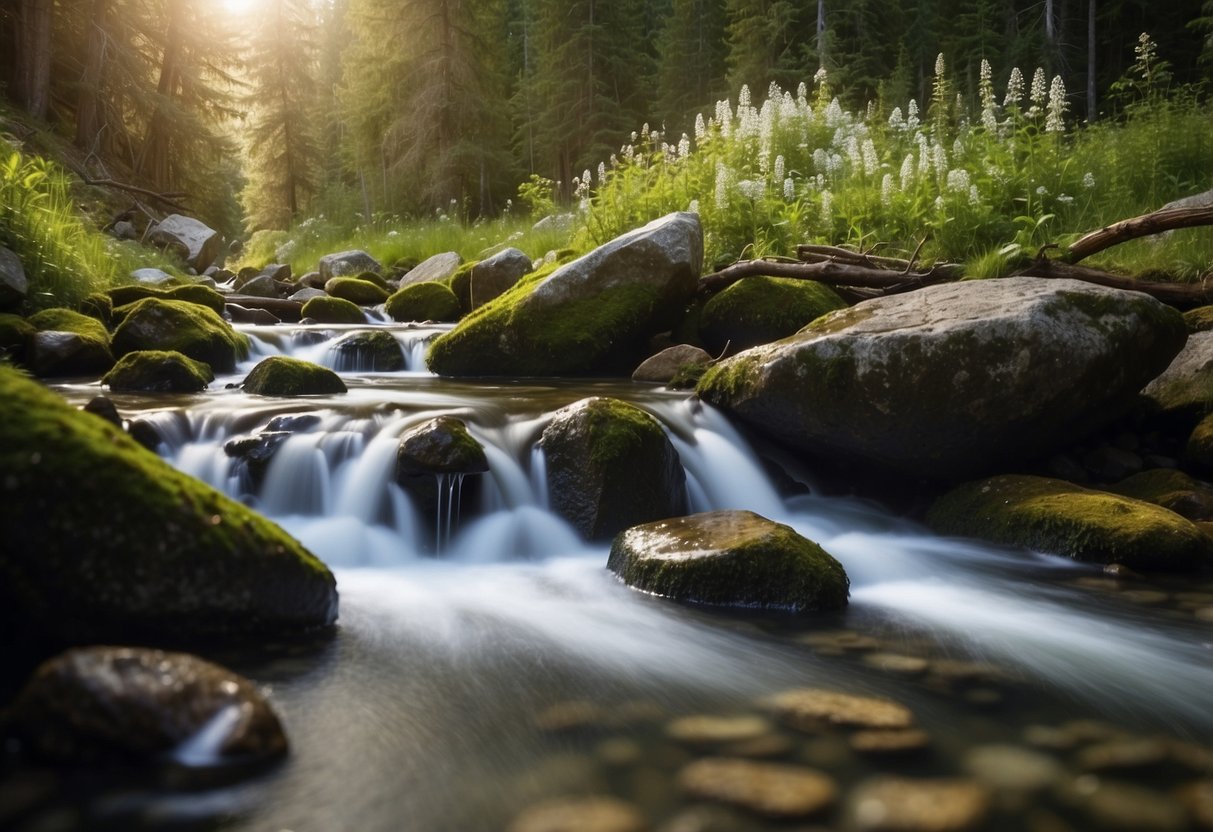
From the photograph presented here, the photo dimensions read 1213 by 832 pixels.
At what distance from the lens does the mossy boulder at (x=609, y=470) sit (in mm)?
4746

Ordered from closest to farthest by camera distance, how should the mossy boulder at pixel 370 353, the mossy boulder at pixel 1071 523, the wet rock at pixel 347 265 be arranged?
the mossy boulder at pixel 1071 523
the mossy boulder at pixel 370 353
the wet rock at pixel 347 265

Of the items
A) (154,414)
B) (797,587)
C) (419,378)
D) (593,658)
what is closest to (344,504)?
(154,414)

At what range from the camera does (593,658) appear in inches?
128

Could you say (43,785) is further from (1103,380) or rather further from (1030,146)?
(1030,146)

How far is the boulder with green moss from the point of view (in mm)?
7645

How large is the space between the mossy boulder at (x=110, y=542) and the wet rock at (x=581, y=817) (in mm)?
1429

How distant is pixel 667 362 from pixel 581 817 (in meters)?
6.28

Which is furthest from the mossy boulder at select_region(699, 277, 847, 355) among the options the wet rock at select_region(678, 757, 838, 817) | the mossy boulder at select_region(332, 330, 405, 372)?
the wet rock at select_region(678, 757, 838, 817)

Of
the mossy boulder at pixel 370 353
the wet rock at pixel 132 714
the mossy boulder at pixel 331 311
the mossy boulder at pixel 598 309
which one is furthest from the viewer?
the mossy boulder at pixel 331 311

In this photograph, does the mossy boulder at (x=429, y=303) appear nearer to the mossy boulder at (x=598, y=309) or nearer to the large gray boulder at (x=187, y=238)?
the mossy boulder at (x=598, y=309)

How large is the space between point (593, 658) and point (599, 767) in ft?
3.12

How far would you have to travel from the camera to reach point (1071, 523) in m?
4.58

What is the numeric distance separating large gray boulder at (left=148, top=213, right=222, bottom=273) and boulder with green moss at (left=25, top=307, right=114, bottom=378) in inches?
486

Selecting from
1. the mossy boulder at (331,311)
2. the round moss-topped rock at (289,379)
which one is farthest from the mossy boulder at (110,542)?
the mossy boulder at (331,311)
